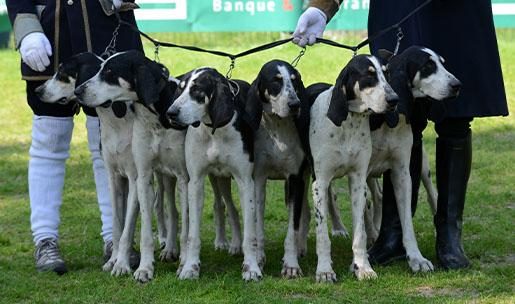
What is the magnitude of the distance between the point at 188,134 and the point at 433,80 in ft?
4.96

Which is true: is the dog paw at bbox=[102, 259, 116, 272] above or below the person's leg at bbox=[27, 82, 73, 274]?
below

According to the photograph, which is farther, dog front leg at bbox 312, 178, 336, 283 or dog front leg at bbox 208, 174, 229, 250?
dog front leg at bbox 208, 174, 229, 250

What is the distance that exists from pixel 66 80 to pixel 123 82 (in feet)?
1.34

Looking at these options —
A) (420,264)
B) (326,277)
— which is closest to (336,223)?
(420,264)

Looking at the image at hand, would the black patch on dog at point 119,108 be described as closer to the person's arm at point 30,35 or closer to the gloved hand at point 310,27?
the person's arm at point 30,35

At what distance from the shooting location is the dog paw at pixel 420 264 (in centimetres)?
691

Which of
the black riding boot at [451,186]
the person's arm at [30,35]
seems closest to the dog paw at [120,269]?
the person's arm at [30,35]

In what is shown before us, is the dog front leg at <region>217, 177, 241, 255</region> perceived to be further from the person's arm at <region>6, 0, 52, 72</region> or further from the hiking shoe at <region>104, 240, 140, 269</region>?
the person's arm at <region>6, 0, 52, 72</region>

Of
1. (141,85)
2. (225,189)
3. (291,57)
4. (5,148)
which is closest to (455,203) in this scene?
(225,189)

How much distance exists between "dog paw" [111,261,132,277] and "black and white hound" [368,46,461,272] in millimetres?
1622

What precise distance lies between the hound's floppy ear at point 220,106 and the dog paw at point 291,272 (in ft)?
3.29

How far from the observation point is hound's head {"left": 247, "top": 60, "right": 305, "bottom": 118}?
6.68m

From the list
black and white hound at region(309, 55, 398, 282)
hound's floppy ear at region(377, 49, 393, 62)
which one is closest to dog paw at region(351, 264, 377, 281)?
black and white hound at region(309, 55, 398, 282)

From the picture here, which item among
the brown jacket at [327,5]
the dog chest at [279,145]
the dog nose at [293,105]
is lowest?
the dog chest at [279,145]
